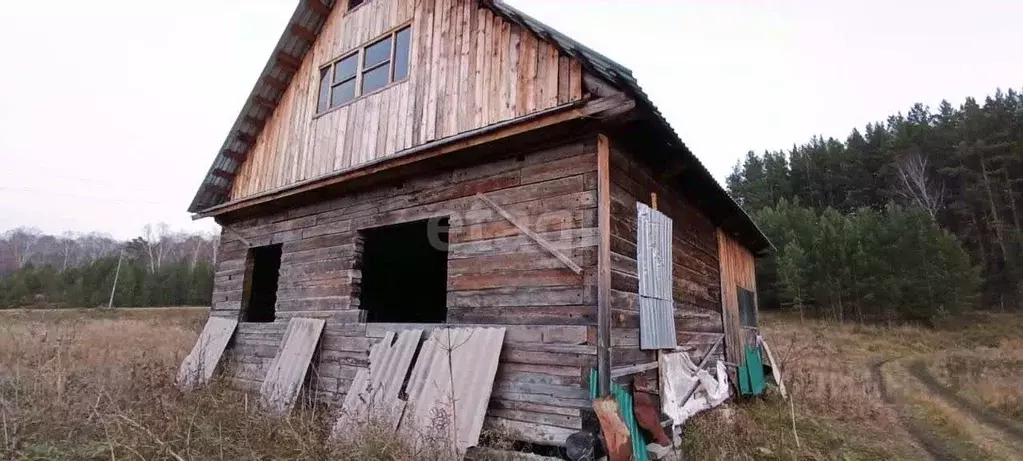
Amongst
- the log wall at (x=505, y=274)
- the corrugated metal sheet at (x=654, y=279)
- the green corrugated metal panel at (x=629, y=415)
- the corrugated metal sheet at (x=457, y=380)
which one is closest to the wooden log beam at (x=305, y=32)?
the log wall at (x=505, y=274)

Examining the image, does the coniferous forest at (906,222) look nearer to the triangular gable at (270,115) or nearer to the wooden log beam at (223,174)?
the triangular gable at (270,115)

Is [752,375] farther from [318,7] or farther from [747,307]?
[318,7]

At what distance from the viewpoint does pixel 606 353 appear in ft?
16.4

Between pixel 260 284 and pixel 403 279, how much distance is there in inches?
129

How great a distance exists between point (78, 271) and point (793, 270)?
198 feet

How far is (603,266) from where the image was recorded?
203 inches

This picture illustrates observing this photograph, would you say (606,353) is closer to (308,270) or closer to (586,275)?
(586,275)

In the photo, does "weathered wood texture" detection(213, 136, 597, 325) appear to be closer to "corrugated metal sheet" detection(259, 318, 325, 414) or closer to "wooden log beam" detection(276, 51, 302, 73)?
Result: "corrugated metal sheet" detection(259, 318, 325, 414)

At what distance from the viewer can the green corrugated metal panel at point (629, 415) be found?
4910 mm

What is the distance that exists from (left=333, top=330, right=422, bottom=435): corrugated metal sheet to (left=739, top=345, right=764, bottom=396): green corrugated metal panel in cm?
696

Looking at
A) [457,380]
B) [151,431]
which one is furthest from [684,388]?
[151,431]

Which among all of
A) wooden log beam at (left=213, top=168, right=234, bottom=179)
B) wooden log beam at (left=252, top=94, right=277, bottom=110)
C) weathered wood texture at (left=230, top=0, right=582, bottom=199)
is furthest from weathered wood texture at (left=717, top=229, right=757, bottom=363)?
wooden log beam at (left=213, top=168, right=234, bottom=179)

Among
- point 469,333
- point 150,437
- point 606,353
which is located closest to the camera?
point 150,437

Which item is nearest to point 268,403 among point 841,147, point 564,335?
point 564,335
